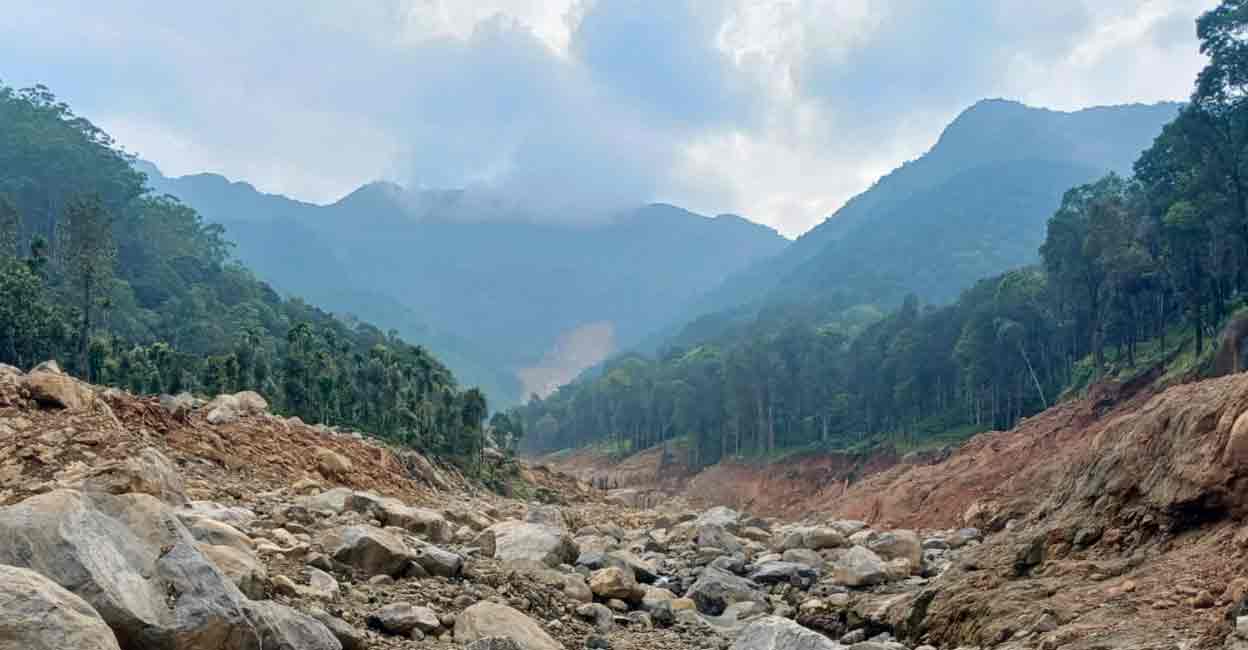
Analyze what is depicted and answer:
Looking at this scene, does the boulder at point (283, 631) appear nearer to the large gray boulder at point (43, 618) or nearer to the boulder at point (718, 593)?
the large gray boulder at point (43, 618)

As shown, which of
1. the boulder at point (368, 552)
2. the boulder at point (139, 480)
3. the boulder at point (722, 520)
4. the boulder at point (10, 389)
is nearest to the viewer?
the boulder at point (139, 480)

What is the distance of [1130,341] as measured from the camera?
5588 cm

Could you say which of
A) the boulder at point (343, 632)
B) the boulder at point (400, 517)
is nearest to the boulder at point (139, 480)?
the boulder at point (343, 632)

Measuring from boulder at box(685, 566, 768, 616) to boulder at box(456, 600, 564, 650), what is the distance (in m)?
5.83

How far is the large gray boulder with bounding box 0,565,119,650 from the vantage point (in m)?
4.09

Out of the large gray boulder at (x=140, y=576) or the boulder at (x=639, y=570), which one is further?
the boulder at (x=639, y=570)

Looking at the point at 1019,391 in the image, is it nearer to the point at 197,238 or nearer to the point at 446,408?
the point at 446,408

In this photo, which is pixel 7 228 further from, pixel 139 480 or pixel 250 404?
pixel 139 480

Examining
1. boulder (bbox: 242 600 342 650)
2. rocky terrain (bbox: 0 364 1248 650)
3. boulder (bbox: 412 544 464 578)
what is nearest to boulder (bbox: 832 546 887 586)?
rocky terrain (bbox: 0 364 1248 650)

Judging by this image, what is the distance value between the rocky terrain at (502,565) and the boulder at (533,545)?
5 cm

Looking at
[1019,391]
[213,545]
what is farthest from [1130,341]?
[213,545]

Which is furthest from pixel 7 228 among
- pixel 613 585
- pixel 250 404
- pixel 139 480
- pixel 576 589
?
pixel 576 589

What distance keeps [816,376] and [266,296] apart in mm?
72256

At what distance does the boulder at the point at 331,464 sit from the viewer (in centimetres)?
2053
